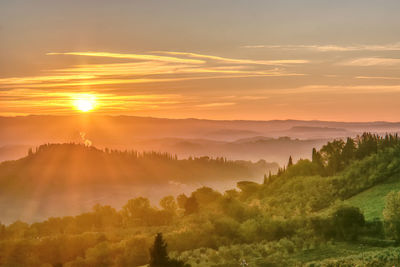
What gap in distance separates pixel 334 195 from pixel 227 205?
39947mm

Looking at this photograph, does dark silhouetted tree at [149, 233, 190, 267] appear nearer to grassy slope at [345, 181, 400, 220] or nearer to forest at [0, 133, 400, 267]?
forest at [0, 133, 400, 267]

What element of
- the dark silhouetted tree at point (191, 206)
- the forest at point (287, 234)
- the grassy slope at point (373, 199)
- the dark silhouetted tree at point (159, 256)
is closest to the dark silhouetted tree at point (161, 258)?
the dark silhouetted tree at point (159, 256)

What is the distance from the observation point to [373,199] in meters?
130

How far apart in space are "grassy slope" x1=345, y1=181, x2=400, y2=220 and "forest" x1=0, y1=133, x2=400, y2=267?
710 mm

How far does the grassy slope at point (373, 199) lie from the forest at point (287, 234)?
0.71m

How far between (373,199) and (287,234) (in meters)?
36.0

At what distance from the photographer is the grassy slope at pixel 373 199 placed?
112625 mm

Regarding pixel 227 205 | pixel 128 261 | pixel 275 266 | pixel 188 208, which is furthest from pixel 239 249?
pixel 188 208

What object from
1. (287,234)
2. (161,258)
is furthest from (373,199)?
(161,258)

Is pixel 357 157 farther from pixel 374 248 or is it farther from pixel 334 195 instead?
pixel 374 248

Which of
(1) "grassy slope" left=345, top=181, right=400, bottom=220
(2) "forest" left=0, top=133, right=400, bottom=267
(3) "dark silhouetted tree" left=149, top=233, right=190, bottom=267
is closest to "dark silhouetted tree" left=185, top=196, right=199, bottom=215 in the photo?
(2) "forest" left=0, top=133, right=400, bottom=267

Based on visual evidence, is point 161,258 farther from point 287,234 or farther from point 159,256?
point 287,234

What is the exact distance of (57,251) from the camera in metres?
134

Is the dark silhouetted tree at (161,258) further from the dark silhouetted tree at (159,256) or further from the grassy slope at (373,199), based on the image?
the grassy slope at (373,199)
